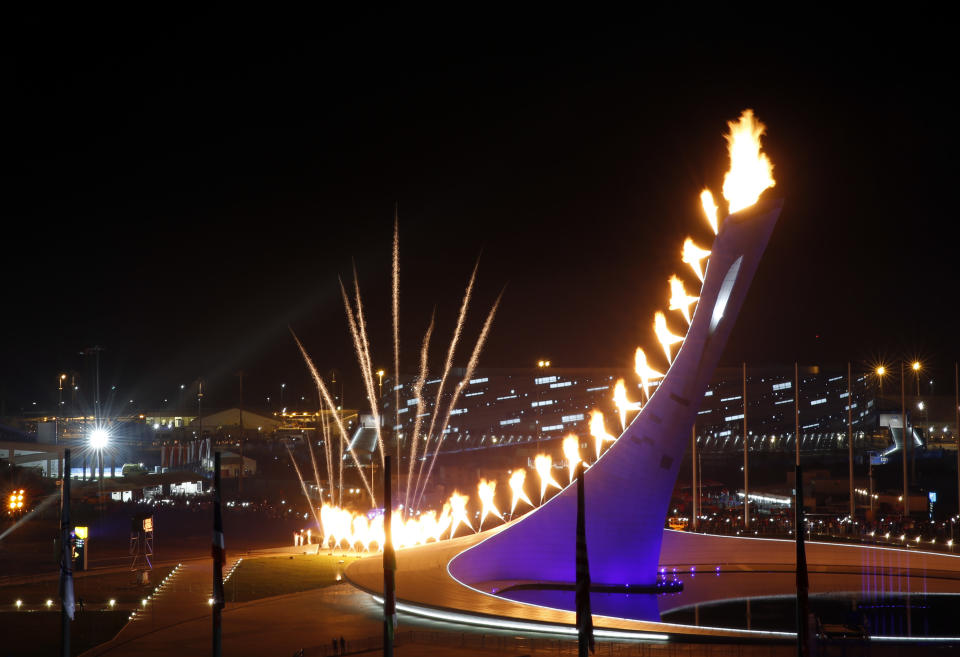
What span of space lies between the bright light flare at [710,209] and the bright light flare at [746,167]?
0.52 metres

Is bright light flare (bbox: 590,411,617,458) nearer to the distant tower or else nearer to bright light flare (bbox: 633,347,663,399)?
bright light flare (bbox: 633,347,663,399)

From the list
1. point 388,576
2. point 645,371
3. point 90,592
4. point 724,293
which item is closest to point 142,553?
point 90,592

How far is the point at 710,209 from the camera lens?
818 inches

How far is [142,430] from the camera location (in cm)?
10062

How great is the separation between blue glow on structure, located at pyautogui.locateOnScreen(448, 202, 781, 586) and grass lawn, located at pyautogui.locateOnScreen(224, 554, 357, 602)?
5.52 meters

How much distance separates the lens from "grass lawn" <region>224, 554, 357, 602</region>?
26516 mm

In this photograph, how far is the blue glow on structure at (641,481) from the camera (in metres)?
20.0

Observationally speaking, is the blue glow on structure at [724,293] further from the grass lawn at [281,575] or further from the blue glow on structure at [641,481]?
the grass lawn at [281,575]

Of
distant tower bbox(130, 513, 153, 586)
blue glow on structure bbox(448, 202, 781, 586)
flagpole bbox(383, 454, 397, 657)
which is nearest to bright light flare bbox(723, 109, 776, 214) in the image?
blue glow on structure bbox(448, 202, 781, 586)

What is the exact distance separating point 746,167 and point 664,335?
4.30m

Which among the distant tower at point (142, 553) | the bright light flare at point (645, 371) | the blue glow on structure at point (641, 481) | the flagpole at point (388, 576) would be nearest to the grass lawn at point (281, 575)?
the distant tower at point (142, 553)

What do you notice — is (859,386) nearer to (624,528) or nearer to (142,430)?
(142,430)

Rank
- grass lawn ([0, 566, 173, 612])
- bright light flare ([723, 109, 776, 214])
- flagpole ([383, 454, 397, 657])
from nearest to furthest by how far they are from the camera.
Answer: flagpole ([383, 454, 397, 657]), bright light flare ([723, 109, 776, 214]), grass lawn ([0, 566, 173, 612])

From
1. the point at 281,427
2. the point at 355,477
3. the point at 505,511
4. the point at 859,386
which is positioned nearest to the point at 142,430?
the point at 281,427
